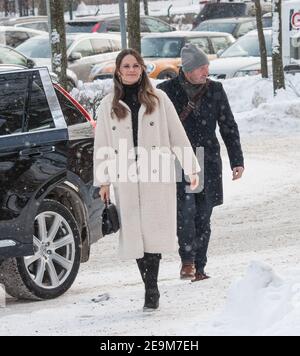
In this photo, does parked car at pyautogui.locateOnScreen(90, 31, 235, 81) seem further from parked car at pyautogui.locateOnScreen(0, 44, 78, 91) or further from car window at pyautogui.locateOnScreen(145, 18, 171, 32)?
car window at pyautogui.locateOnScreen(145, 18, 171, 32)

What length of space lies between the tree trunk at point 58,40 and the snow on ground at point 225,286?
200 inches

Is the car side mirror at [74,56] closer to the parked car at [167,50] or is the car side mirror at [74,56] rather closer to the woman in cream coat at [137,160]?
the parked car at [167,50]

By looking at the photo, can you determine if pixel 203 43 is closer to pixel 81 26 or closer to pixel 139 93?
pixel 81 26

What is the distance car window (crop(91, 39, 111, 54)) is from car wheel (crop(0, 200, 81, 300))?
20.4 m

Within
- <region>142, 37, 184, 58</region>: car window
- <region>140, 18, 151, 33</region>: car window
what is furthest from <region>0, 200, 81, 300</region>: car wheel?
<region>140, 18, 151, 33</region>: car window

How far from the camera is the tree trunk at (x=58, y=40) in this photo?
1930 centimetres

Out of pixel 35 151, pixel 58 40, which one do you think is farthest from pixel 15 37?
Result: pixel 35 151

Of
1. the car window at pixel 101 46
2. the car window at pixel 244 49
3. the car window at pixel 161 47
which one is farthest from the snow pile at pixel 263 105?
the car window at pixel 101 46

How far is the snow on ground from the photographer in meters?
6.53

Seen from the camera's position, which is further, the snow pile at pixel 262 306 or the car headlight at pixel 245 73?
the car headlight at pixel 245 73

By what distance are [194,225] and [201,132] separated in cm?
69

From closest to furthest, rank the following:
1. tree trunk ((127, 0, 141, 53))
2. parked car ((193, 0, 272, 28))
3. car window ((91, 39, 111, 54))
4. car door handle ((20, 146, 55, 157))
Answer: car door handle ((20, 146, 55, 157))
tree trunk ((127, 0, 141, 53))
car window ((91, 39, 111, 54))
parked car ((193, 0, 272, 28))

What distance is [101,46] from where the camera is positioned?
28906 mm
